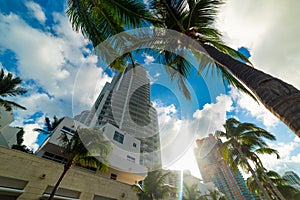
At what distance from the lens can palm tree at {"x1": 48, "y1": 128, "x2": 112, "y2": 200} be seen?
31.5 feet

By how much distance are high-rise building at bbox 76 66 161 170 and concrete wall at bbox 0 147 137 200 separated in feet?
76.8

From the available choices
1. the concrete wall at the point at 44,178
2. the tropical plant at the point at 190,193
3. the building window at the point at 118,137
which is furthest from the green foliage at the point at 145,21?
the building window at the point at 118,137

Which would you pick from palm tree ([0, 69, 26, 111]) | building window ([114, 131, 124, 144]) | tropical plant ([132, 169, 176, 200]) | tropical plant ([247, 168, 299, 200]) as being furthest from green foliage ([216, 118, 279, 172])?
palm tree ([0, 69, 26, 111])

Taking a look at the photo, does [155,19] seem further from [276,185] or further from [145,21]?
[276,185]

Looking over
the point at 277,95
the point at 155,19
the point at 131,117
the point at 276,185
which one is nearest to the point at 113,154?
the point at 155,19

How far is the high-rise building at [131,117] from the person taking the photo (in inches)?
1577

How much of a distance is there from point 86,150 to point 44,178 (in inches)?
162

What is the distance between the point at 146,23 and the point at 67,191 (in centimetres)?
1402

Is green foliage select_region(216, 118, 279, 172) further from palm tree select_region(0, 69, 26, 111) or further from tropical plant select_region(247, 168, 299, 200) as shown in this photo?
palm tree select_region(0, 69, 26, 111)

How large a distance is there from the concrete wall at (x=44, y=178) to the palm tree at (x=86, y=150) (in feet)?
6.46

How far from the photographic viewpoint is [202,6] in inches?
144

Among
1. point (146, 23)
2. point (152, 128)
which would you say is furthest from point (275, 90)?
point (152, 128)

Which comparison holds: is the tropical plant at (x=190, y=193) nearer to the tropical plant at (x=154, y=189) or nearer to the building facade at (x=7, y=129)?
the tropical plant at (x=154, y=189)

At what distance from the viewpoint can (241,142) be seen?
13.7 m
